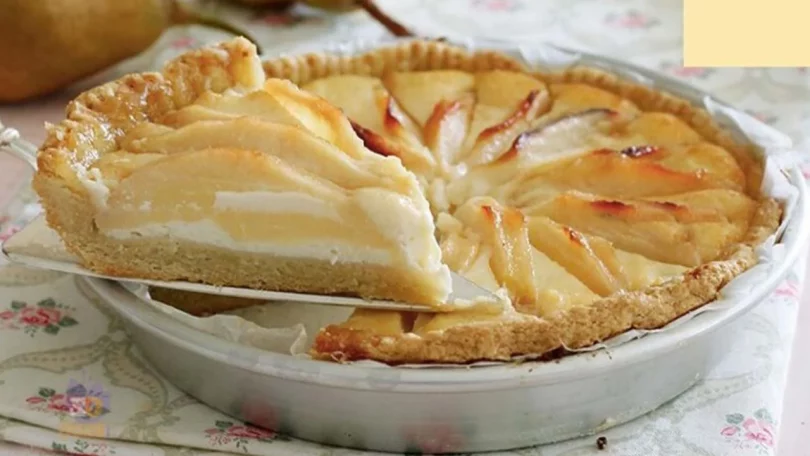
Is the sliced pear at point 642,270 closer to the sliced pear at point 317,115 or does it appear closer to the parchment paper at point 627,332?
the parchment paper at point 627,332

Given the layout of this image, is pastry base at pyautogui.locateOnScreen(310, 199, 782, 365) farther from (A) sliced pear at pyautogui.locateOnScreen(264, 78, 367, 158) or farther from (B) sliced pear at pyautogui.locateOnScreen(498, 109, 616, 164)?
(B) sliced pear at pyautogui.locateOnScreen(498, 109, 616, 164)

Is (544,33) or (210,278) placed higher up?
(210,278)

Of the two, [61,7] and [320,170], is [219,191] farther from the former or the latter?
[61,7]

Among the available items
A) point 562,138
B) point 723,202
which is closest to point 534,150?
point 562,138

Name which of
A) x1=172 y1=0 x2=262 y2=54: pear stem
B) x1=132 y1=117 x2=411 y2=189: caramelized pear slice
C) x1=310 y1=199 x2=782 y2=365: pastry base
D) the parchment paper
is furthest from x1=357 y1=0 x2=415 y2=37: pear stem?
x1=310 y1=199 x2=782 y2=365: pastry base

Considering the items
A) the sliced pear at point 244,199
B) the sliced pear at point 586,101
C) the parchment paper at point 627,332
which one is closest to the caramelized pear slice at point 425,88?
the sliced pear at point 586,101

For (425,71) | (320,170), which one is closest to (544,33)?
(425,71)
